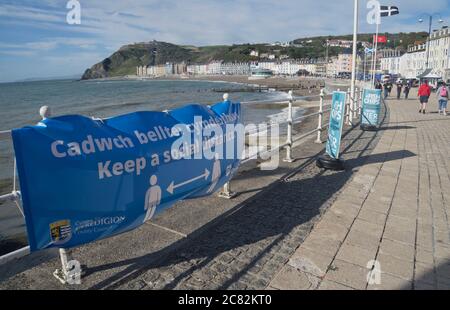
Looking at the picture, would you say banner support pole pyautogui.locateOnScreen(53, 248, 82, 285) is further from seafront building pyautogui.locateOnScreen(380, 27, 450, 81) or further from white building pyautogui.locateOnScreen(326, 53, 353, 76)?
white building pyautogui.locateOnScreen(326, 53, 353, 76)

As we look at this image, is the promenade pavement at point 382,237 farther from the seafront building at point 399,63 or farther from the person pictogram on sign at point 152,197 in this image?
the seafront building at point 399,63

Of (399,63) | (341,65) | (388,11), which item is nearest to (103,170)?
(388,11)

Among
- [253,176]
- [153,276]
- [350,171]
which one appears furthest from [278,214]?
[350,171]

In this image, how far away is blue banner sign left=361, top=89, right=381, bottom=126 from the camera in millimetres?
11023

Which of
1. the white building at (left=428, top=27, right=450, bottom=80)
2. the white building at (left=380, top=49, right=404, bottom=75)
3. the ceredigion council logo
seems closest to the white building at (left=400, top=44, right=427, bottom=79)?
the white building at (left=428, top=27, right=450, bottom=80)

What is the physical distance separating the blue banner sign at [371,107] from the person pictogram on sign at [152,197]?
9932 millimetres

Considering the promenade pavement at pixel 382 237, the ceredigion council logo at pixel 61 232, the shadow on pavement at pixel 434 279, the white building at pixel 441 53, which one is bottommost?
the shadow on pavement at pixel 434 279

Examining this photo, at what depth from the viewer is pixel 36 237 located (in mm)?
2242

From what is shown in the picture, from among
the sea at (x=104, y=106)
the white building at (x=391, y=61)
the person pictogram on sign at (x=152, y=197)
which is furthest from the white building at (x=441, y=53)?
the person pictogram on sign at (x=152, y=197)

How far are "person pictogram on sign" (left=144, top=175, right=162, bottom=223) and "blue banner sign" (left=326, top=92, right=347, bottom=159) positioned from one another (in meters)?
4.30

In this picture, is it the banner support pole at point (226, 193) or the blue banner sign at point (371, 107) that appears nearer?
the banner support pole at point (226, 193)

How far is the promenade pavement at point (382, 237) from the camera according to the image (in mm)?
2939

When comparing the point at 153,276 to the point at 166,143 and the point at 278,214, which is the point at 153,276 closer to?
the point at 166,143
